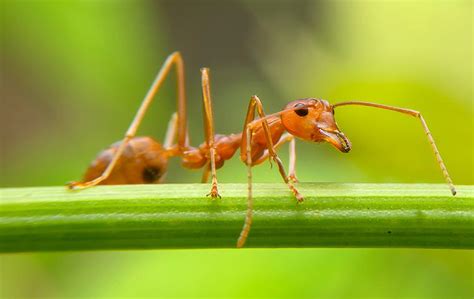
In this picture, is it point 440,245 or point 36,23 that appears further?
point 36,23

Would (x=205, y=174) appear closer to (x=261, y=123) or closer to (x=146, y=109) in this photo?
(x=146, y=109)

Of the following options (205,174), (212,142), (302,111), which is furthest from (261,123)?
(205,174)

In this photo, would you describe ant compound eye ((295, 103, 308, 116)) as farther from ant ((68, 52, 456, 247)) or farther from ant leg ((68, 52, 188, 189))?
ant leg ((68, 52, 188, 189))

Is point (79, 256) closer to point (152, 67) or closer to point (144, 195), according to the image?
point (144, 195)

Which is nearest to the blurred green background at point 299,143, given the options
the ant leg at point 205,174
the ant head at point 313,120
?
the ant leg at point 205,174

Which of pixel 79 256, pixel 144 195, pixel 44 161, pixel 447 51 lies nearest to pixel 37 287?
pixel 79 256

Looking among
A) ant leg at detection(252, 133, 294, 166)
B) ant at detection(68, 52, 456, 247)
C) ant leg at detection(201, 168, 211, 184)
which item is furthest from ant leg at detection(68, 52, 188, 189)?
ant leg at detection(252, 133, 294, 166)
